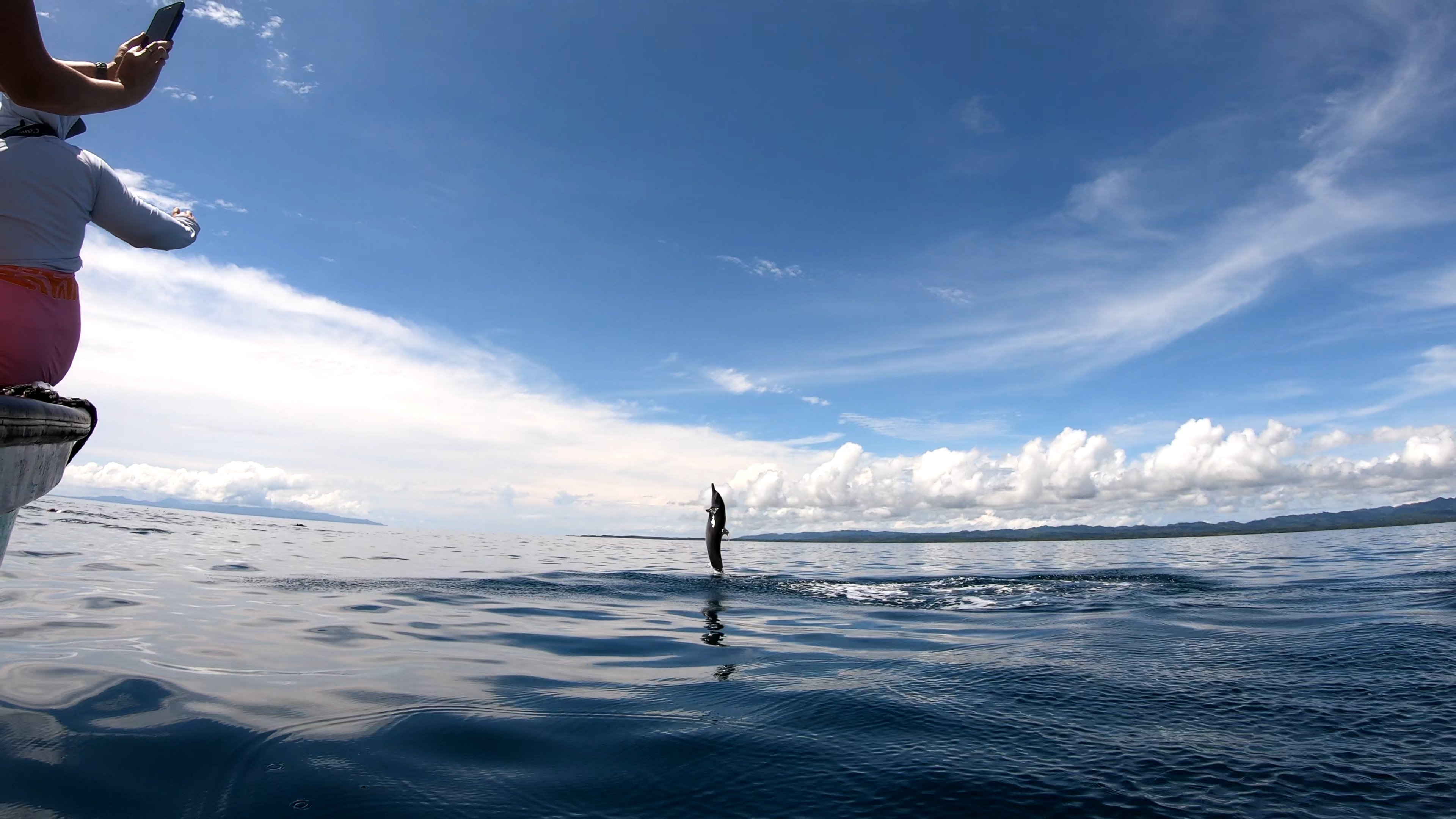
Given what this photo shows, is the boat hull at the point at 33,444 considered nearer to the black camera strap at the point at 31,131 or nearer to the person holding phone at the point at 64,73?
the person holding phone at the point at 64,73

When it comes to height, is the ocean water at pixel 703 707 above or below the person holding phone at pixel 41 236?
below

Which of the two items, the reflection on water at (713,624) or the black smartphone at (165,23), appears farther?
the reflection on water at (713,624)

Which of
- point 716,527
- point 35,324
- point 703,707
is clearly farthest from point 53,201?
point 716,527

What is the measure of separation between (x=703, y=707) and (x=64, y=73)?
6.76m

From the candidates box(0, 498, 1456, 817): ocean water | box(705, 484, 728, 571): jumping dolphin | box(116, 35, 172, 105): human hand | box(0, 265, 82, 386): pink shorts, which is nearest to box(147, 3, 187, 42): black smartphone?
box(116, 35, 172, 105): human hand

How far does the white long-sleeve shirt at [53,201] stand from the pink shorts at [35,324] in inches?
2.9

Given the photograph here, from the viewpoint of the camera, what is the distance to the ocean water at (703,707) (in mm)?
4602

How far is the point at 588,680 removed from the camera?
836 cm

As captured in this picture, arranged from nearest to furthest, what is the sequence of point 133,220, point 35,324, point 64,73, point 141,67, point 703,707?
1. point 64,73
2. point 141,67
3. point 35,324
4. point 133,220
5. point 703,707

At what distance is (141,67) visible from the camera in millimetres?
3441

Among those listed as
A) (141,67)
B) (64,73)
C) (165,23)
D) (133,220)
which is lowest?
(133,220)

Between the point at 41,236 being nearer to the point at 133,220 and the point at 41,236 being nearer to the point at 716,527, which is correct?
the point at 133,220

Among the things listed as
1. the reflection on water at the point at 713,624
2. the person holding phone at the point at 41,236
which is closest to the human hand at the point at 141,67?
the person holding phone at the point at 41,236

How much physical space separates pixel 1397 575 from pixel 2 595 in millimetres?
35509
